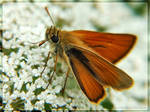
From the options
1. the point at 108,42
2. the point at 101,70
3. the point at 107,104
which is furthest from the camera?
the point at 107,104

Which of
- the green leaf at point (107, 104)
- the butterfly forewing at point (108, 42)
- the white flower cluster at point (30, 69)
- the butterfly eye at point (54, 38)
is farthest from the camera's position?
the green leaf at point (107, 104)

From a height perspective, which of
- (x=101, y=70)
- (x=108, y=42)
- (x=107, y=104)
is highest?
(x=108, y=42)

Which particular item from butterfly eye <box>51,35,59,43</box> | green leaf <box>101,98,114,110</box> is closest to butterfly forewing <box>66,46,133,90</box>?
butterfly eye <box>51,35,59,43</box>

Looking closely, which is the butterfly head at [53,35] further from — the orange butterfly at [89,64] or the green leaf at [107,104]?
the green leaf at [107,104]

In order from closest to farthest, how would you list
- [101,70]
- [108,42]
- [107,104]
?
[101,70] < [108,42] < [107,104]

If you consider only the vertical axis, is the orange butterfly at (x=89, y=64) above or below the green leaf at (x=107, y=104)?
above

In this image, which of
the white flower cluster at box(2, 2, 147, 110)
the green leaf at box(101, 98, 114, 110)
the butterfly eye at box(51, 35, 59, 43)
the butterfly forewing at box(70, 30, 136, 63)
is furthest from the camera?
the green leaf at box(101, 98, 114, 110)

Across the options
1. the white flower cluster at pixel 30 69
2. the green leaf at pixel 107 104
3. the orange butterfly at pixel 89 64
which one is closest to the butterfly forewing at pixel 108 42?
the orange butterfly at pixel 89 64

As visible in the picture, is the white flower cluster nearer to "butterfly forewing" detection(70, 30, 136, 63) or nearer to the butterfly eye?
the butterfly eye

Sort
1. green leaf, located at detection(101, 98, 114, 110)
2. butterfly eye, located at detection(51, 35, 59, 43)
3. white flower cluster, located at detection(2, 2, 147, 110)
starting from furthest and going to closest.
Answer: green leaf, located at detection(101, 98, 114, 110) → butterfly eye, located at detection(51, 35, 59, 43) → white flower cluster, located at detection(2, 2, 147, 110)

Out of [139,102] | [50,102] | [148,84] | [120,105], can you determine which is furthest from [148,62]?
[50,102]

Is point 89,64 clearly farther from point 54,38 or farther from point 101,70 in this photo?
point 54,38

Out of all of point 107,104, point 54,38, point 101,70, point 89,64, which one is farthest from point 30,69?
point 107,104
